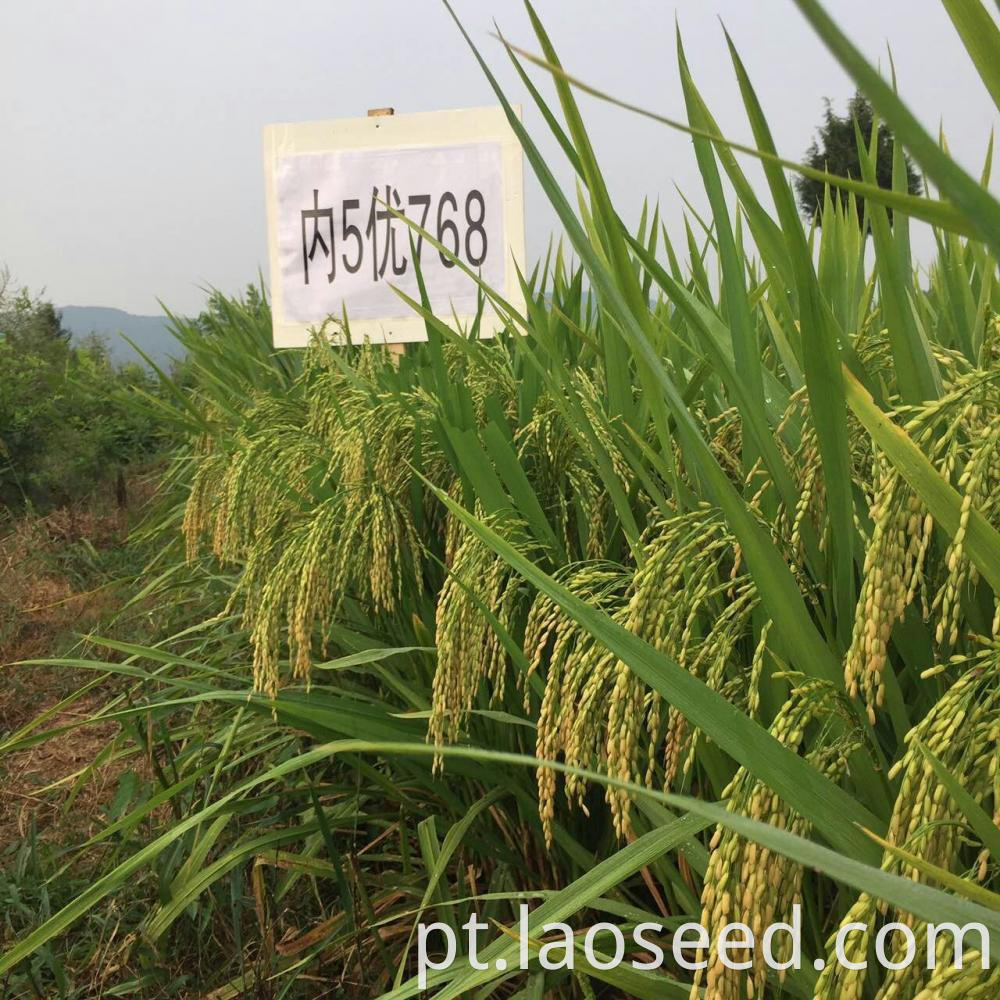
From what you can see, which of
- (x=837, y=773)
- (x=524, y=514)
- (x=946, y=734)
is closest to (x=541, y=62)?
(x=946, y=734)

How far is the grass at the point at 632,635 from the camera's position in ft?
1.94

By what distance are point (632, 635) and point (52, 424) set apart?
16.3 feet

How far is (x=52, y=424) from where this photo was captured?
16.4ft

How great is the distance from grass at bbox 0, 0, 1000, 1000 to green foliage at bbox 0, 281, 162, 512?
306cm

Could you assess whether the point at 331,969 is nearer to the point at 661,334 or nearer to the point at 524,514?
the point at 524,514

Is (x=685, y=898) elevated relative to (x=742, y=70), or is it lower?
lower

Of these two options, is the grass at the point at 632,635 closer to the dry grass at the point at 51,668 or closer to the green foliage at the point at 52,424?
the dry grass at the point at 51,668

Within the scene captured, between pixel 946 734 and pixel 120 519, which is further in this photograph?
pixel 120 519

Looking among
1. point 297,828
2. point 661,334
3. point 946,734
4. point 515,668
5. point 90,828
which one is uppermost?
point 661,334

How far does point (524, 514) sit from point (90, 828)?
1.36 meters

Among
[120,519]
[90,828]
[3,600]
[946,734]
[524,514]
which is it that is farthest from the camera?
[120,519]

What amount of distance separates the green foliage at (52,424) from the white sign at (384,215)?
2130 millimetres

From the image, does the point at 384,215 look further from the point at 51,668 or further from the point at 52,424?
the point at 52,424

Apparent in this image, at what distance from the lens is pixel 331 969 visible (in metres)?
1.46
